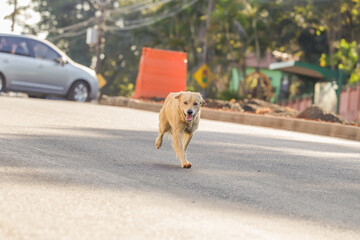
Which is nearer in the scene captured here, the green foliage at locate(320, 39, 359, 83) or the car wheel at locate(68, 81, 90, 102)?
the car wheel at locate(68, 81, 90, 102)

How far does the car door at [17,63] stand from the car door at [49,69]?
18 centimetres

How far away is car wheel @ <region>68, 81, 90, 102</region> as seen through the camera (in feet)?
77.4

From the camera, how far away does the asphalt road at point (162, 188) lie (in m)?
5.42

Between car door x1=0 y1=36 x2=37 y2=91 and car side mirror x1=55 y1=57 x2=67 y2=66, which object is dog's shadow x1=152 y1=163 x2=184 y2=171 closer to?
car door x1=0 y1=36 x2=37 y2=91

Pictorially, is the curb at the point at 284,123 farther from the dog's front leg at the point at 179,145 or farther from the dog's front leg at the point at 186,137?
the dog's front leg at the point at 179,145

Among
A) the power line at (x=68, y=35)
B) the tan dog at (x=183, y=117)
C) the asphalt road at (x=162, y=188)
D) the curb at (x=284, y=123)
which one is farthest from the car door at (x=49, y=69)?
the power line at (x=68, y=35)

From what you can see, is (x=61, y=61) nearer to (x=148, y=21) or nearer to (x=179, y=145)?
(x=179, y=145)

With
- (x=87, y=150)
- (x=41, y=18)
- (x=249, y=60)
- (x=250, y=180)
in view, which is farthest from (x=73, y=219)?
(x=41, y=18)

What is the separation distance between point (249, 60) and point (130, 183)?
55738 mm

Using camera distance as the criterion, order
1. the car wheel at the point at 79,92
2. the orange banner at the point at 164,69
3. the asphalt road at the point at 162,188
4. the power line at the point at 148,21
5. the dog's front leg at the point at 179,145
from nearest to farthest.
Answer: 1. the asphalt road at the point at 162,188
2. the dog's front leg at the point at 179,145
3. the car wheel at the point at 79,92
4. the orange banner at the point at 164,69
5. the power line at the point at 148,21

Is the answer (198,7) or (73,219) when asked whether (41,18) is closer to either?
(198,7)

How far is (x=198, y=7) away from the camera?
183 ft

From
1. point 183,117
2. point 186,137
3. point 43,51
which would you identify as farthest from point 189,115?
point 43,51

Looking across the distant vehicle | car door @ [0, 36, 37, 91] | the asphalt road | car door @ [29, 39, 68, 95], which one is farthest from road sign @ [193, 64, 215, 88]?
the asphalt road
